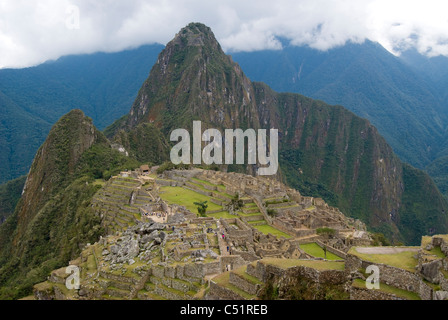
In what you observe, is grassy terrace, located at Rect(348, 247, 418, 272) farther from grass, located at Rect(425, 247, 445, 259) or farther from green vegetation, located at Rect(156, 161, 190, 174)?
green vegetation, located at Rect(156, 161, 190, 174)

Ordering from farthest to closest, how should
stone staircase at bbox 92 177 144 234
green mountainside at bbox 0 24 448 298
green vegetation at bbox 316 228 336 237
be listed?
1. green mountainside at bbox 0 24 448 298
2. green vegetation at bbox 316 228 336 237
3. stone staircase at bbox 92 177 144 234

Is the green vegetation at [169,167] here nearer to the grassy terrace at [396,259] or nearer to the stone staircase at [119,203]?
the stone staircase at [119,203]

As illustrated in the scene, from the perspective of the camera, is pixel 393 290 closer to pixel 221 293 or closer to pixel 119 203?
pixel 221 293

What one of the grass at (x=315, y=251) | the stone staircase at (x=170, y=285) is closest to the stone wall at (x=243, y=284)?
the stone staircase at (x=170, y=285)

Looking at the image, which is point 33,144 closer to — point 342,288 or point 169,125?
point 169,125

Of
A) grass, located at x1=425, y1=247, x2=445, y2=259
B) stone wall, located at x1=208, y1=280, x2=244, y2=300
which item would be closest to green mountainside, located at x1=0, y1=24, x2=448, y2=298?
stone wall, located at x1=208, y1=280, x2=244, y2=300

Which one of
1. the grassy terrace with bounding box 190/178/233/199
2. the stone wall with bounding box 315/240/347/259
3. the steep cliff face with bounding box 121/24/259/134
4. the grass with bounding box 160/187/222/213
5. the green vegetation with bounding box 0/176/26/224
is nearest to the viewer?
the stone wall with bounding box 315/240/347/259

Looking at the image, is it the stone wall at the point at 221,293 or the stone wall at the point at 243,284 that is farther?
the stone wall at the point at 221,293

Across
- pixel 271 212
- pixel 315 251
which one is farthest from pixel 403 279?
pixel 271 212
